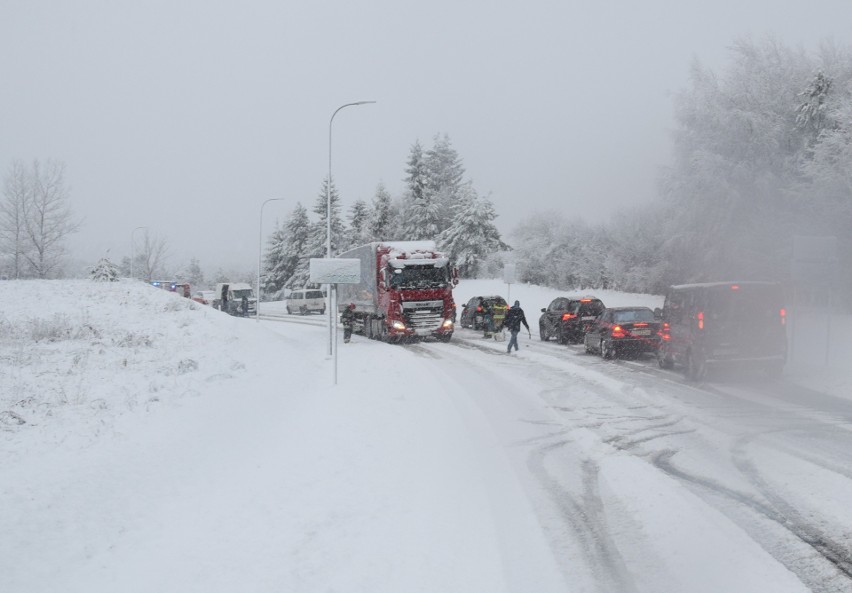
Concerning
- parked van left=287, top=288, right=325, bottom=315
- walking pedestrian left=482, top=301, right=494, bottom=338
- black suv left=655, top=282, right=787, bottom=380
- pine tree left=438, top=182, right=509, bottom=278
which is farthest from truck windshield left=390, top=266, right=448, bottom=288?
pine tree left=438, top=182, right=509, bottom=278

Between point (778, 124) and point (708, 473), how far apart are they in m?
26.3

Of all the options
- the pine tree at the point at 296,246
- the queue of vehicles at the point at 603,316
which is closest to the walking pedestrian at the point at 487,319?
the queue of vehicles at the point at 603,316

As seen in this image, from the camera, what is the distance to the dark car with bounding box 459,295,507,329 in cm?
3383

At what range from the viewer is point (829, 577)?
473cm

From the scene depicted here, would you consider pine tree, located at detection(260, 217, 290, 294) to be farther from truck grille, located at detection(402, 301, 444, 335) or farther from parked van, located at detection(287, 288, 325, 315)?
truck grille, located at detection(402, 301, 444, 335)

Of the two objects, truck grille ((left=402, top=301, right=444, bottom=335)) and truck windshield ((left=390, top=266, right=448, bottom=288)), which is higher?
truck windshield ((left=390, top=266, right=448, bottom=288))

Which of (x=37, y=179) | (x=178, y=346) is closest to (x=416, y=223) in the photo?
(x=37, y=179)

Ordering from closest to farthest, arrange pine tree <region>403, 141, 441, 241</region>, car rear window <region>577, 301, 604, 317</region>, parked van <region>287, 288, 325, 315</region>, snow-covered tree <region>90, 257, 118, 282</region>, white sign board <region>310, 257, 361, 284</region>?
white sign board <region>310, 257, 361, 284</region> → car rear window <region>577, 301, 604, 317</region> → snow-covered tree <region>90, 257, 118, 282</region> → parked van <region>287, 288, 325, 315</region> → pine tree <region>403, 141, 441, 241</region>

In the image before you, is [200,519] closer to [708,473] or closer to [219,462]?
[219,462]

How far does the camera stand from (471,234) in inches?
2534

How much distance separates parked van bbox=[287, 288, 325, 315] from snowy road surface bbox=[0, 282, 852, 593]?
39761 mm

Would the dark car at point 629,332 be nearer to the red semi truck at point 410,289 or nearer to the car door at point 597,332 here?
the car door at point 597,332

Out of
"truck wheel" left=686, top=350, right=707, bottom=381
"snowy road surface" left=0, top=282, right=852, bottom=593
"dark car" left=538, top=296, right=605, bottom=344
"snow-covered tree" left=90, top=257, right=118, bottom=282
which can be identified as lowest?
"snowy road surface" left=0, top=282, right=852, bottom=593

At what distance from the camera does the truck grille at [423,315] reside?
25.8 m
